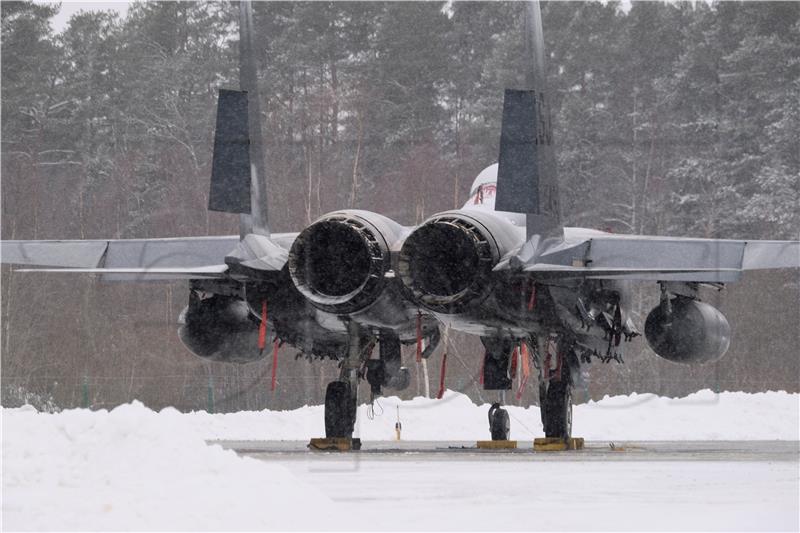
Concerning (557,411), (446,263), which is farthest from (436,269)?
(557,411)

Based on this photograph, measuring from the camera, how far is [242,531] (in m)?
6.73

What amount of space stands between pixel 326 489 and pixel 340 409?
17.6 feet

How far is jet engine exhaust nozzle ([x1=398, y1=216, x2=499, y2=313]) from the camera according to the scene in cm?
1259

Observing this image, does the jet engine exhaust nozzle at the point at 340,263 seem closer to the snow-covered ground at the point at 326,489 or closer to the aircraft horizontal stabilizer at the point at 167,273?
the aircraft horizontal stabilizer at the point at 167,273

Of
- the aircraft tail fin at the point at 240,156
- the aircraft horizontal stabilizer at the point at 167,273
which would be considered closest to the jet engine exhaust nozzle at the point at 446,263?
the aircraft tail fin at the point at 240,156

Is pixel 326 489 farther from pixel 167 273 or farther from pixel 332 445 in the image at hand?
pixel 332 445

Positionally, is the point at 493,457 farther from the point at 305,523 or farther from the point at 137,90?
the point at 137,90

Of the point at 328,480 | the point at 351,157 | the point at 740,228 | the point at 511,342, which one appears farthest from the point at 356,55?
the point at 328,480

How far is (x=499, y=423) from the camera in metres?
16.4

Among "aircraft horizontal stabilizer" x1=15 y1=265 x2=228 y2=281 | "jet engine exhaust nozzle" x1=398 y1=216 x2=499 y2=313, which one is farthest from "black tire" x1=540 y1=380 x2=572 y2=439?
"aircraft horizontal stabilizer" x1=15 y1=265 x2=228 y2=281

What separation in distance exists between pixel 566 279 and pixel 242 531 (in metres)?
6.89

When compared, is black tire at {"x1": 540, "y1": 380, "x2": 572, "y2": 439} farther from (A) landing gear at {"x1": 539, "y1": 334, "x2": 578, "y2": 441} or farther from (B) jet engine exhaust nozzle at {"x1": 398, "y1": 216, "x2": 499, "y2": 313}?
(B) jet engine exhaust nozzle at {"x1": 398, "y1": 216, "x2": 499, "y2": 313}

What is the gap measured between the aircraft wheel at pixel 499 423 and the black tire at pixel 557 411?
1647mm

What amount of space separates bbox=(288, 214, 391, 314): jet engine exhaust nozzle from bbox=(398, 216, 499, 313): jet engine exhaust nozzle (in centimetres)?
29
